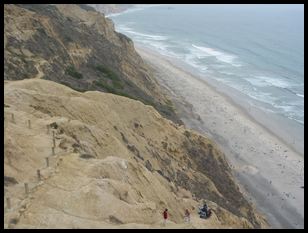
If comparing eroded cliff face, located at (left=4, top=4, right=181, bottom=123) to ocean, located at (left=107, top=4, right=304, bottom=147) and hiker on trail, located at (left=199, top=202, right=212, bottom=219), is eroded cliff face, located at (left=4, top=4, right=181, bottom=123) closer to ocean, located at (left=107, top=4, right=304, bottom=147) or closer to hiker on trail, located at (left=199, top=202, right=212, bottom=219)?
hiker on trail, located at (left=199, top=202, right=212, bottom=219)

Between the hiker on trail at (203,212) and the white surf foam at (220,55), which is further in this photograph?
the white surf foam at (220,55)

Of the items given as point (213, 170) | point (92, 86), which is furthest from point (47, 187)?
point (92, 86)

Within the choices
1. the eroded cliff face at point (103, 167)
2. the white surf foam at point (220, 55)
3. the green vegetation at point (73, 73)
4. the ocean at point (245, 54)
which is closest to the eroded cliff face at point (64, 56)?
the green vegetation at point (73, 73)

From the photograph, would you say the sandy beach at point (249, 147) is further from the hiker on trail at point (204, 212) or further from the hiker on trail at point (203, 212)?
the hiker on trail at point (203, 212)

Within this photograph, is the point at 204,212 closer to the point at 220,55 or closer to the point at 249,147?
the point at 249,147

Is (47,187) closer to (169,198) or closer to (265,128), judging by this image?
(169,198)

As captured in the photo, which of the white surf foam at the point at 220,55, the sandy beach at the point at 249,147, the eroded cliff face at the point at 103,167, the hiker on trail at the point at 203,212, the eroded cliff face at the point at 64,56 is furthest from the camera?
the white surf foam at the point at 220,55

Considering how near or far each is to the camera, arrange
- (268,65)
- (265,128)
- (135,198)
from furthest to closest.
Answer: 1. (268,65)
2. (265,128)
3. (135,198)
